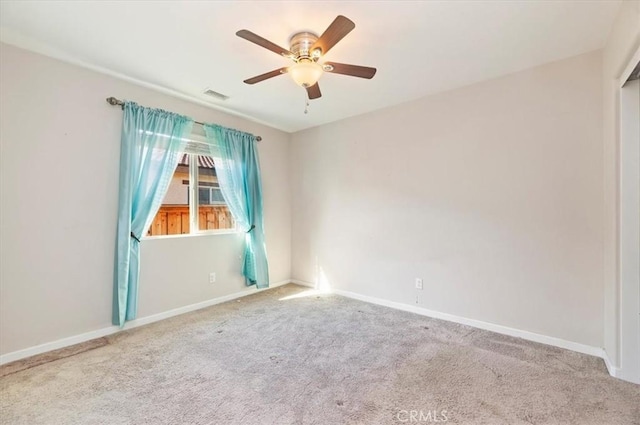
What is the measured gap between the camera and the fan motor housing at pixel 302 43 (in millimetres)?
2104

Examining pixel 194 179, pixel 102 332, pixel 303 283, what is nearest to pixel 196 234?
pixel 194 179

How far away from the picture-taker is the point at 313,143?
4414 millimetres

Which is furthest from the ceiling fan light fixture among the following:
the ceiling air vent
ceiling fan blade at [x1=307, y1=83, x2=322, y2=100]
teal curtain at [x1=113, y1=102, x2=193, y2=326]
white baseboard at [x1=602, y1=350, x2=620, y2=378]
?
white baseboard at [x1=602, y1=350, x2=620, y2=378]

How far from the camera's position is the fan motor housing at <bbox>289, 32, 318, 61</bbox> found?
210 cm

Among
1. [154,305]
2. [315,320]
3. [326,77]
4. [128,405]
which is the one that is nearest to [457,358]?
[315,320]

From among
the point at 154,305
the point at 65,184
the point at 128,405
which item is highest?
the point at 65,184

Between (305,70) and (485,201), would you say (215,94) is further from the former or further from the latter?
(485,201)

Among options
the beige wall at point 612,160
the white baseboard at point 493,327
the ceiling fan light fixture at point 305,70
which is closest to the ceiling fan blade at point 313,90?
the ceiling fan light fixture at point 305,70

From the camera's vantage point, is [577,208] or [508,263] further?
[508,263]

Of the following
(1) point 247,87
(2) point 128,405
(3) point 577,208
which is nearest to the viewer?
(2) point 128,405

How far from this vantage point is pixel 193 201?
3549 millimetres

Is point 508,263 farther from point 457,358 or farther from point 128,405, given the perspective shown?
point 128,405

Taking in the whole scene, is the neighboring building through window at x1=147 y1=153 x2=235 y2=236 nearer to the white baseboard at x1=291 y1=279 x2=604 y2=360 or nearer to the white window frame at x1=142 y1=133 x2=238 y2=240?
the white window frame at x1=142 y1=133 x2=238 y2=240

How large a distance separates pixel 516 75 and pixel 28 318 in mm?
4823
